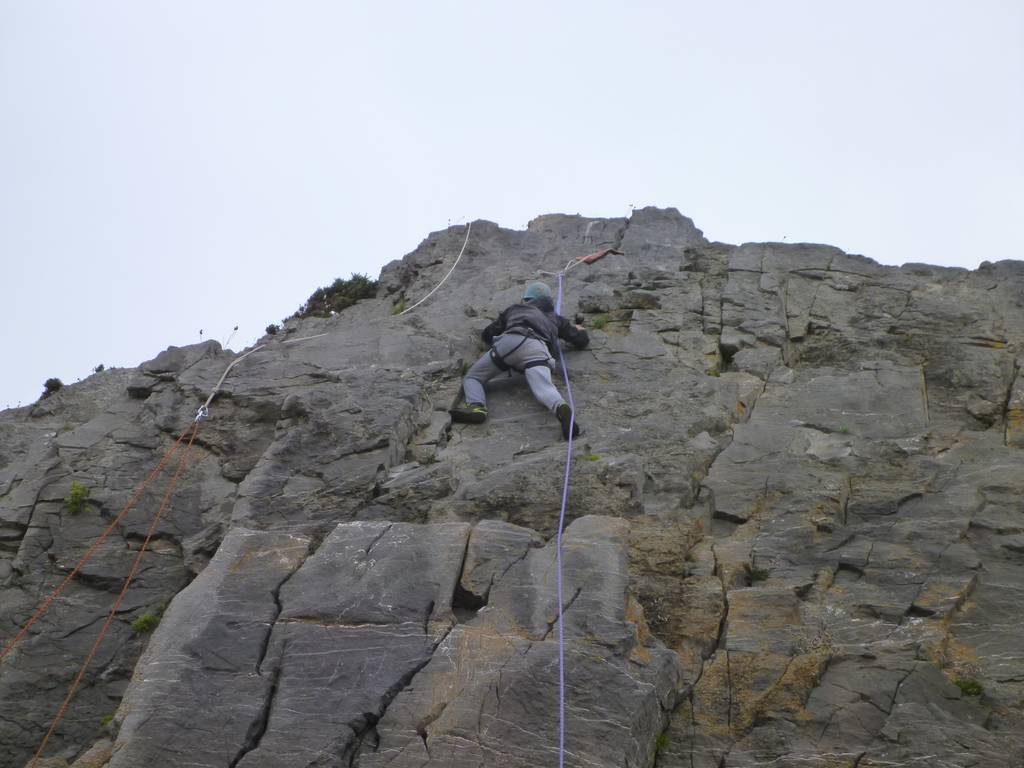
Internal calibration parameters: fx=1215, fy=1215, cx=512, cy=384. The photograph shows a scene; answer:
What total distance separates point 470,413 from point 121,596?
15.6ft

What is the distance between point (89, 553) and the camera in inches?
555

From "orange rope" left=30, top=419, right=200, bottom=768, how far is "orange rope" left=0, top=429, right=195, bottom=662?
202mm

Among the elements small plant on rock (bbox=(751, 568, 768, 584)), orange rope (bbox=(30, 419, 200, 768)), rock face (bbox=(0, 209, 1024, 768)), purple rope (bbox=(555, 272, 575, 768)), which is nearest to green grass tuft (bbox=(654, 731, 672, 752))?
rock face (bbox=(0, 209, 1024, 768))

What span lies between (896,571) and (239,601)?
21.5 feet

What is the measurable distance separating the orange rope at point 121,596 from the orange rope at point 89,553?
202 mm

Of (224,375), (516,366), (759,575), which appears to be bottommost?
(759,575)

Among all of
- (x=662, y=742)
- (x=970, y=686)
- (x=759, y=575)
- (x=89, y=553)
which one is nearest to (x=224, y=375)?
(x=89, y=553)

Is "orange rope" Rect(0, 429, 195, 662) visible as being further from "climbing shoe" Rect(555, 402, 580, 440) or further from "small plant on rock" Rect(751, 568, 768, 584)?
"small plant on rock" Rect(751, 568, 768, 584)

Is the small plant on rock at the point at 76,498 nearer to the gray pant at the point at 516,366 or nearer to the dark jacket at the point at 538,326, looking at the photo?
the gray pant at the point at 516,366

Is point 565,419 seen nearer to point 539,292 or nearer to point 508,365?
point 508,365

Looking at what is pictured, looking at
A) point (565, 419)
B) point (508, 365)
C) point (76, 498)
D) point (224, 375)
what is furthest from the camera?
point (224, 375)

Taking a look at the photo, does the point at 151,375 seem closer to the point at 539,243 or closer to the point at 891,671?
the point at 539,243

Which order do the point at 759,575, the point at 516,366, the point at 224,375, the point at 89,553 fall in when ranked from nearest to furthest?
the point at 759,575 < the point at 89,553 < the point at 516,366 < the point at 224,375

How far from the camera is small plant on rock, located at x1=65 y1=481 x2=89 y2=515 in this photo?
14625 millimetres
